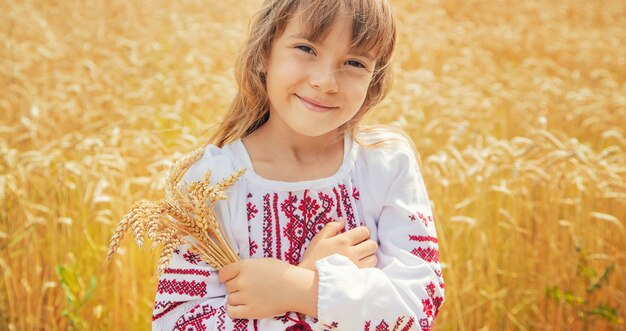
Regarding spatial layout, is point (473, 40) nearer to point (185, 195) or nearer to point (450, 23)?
point (450, 23)

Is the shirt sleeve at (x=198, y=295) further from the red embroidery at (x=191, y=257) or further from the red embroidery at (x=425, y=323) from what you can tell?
the red embroidery at (x=425, y=323)

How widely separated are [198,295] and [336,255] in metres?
0.38

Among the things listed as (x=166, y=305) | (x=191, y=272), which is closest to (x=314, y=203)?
(x=191, y=272)

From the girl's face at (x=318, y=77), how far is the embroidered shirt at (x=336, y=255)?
0.65 feet

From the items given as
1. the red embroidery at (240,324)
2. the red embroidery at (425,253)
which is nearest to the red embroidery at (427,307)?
the red embroidery at (425,253)

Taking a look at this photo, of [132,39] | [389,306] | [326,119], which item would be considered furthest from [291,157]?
[132,39]

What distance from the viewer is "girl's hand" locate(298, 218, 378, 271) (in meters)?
1.71

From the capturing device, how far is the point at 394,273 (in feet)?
5.60

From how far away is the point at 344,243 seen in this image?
1.72 meters

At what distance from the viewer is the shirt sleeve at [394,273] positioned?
1.62m

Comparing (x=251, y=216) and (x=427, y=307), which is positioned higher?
(x=251, y=216)

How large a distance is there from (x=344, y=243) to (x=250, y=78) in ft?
1.92

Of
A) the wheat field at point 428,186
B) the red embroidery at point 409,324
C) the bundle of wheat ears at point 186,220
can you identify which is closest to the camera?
the bundle of wheat ears at point 186,220

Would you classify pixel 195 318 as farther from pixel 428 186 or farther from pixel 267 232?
pixel 428 186
